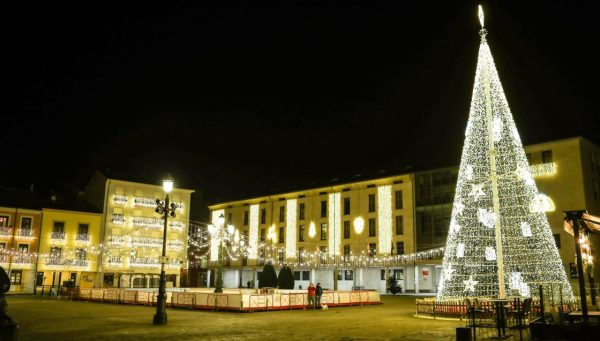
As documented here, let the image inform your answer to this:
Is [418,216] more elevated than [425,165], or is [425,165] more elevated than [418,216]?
[425,165]

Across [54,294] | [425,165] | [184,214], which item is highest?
[425,165]

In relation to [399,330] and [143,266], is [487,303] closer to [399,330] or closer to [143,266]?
[399,330]

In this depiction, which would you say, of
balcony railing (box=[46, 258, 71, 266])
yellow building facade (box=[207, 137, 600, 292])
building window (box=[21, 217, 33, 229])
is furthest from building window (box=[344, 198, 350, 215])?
building window (box=[21, 217, 33, 229])

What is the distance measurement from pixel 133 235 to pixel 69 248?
759cm

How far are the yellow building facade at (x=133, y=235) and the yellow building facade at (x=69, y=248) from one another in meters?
1.21

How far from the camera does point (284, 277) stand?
127 feet

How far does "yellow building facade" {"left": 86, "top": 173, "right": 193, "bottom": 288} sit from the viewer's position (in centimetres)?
5691

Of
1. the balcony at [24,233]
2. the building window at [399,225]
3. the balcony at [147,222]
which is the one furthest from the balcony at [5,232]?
the building window at [399,225]

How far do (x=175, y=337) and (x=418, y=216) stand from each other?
41266mm

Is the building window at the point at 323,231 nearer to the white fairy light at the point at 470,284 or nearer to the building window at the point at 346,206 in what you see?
the building window at the point at 346,206

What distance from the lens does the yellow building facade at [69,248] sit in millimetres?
50938

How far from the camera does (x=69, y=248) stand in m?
53.0

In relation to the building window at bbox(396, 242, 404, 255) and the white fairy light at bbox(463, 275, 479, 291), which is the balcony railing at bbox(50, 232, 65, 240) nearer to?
the building window at bbox(396, 242, 404, 255)

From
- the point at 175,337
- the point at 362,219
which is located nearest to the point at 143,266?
the point at 362,219
